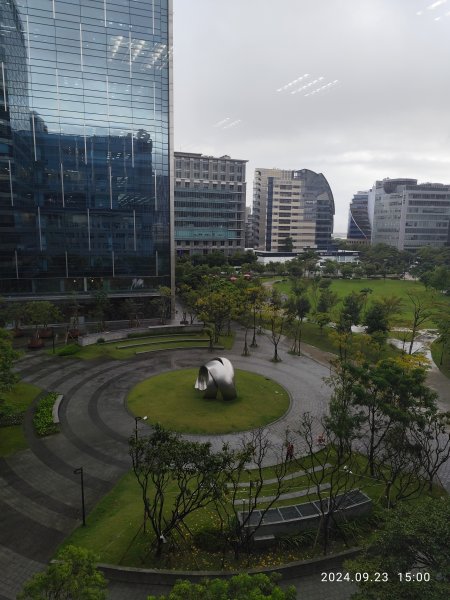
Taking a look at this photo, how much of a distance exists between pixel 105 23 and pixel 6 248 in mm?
34866

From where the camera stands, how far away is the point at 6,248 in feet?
187

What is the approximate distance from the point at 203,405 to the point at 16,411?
46.1 feet

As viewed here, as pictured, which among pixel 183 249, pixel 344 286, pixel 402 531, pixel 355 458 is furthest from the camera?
pixel 183 249

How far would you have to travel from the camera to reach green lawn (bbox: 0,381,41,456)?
2583 cm

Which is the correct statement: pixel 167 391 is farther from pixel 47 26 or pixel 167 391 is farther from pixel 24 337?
pixel 47 26

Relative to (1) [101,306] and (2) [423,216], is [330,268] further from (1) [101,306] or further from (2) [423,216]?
(2) [423,216]

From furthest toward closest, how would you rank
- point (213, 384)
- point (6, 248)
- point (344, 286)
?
point (344, 286), point (6, 248), point (213, 384)

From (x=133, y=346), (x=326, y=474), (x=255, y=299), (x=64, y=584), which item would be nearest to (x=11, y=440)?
(x=64, y=584)

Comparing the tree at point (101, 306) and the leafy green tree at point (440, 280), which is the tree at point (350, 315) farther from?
the leafy green tree at point (440, 280)

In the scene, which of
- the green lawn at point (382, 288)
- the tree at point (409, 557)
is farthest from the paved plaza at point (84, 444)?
the green lawn at point (382, 288)

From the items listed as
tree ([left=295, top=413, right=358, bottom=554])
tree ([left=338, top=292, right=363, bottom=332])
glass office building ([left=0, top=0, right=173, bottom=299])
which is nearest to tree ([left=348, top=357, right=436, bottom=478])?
tree ([left=295, top=413, right=358, bottom=554])

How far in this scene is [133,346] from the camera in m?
50.4

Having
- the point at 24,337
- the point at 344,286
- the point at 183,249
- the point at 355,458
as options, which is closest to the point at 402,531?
the point at 355,458

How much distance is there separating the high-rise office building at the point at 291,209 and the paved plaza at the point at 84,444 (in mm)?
123169
